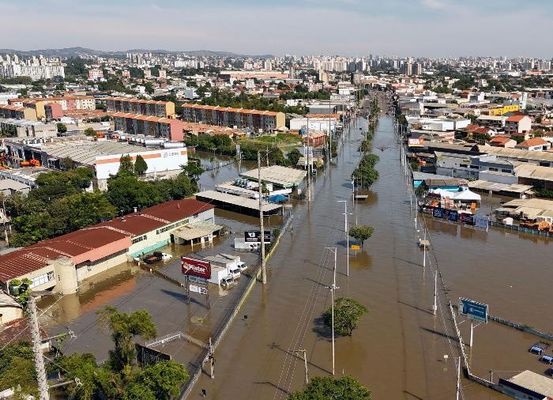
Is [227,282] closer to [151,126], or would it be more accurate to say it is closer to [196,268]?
[196,268]

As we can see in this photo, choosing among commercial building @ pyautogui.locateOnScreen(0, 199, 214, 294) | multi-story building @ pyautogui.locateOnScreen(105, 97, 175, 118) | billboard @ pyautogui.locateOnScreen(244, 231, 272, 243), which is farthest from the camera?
multi-story building @ pyautogui.locateOnScreen(105, 97, 175, 118)

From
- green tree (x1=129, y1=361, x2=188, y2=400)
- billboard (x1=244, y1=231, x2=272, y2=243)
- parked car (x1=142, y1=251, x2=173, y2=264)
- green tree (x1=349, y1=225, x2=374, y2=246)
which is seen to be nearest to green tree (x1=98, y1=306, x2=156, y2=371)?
green tree (x1=129, y1=361, x2=188, y2=400)

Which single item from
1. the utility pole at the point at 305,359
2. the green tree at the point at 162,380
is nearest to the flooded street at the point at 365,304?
the utility pole at the point at 305,359

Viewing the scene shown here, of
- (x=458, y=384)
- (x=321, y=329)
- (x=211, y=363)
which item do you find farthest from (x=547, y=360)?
(x=211, y=363)

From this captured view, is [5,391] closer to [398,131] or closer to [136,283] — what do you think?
[136,283]

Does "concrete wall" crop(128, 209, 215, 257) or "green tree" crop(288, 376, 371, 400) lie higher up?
"green tree" crop(288, 376, 371, 400)

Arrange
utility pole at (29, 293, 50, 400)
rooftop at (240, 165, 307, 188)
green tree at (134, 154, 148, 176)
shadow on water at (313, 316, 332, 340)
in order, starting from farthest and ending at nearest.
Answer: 1. green tree at (134, 154, 148, 176)
2. rooftop at (240, 165, 307, 188)
3. shadow on water at (313, 316, 332, 340)
4. utility pole at (29, 293, 50, 400)

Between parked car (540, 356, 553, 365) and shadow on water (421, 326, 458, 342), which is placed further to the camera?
shadow on water (421, 326, 458, 342)

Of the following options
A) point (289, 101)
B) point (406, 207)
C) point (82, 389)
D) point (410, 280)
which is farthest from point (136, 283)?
point (289, 101)

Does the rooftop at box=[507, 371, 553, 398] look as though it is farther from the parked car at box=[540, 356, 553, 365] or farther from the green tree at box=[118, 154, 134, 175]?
the green tree at box=[118, 154, 134, 175]
